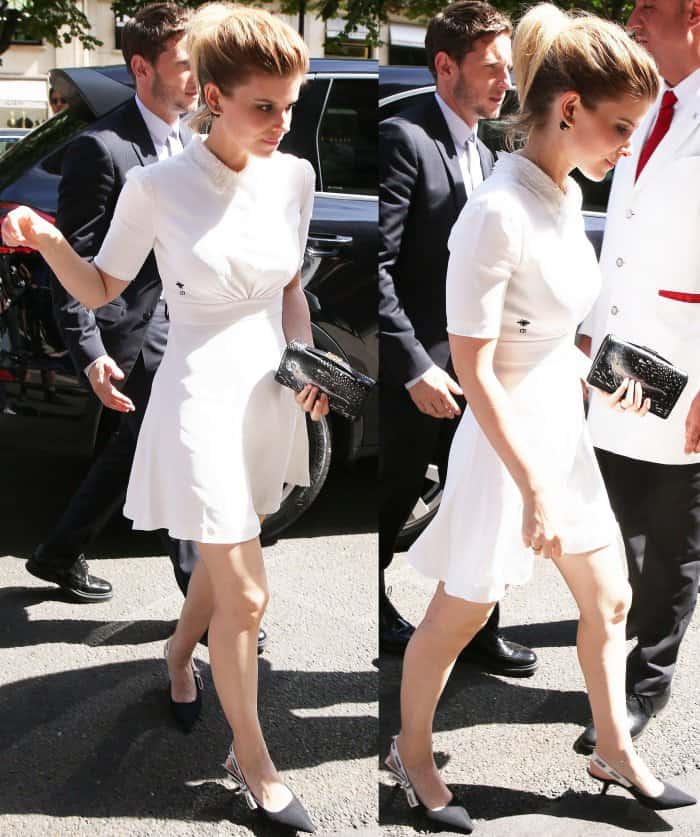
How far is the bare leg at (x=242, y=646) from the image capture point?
215 centimetres

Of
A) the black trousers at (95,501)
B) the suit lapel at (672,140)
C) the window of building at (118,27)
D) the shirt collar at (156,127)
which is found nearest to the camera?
the suit lapel at (672,140)

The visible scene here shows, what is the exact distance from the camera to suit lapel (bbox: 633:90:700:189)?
83.4 inches

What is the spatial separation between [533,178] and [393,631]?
3.26ft

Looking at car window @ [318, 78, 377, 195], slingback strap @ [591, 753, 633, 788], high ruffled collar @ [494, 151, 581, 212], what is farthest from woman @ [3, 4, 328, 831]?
slingback strap @ [591, 753, 633, 788]

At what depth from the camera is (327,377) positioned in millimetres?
2055

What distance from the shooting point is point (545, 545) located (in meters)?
1.96

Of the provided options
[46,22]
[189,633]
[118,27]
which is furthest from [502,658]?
[46,22]

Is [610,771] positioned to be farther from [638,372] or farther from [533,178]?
[533,178]

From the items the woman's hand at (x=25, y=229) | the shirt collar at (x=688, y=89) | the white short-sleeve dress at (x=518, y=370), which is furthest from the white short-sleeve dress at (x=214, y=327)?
the shirt collar at (x=688, y=89)

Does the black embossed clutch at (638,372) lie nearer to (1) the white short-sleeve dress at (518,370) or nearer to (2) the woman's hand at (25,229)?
(1) the white short-sleeve dress at (518,370)

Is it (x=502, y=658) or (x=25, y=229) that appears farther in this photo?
(x=502, y=658)

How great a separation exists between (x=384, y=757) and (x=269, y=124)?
4.16ft

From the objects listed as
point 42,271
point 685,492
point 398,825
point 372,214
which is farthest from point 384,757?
point 42,271

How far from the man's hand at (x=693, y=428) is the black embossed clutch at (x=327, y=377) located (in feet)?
2.25
